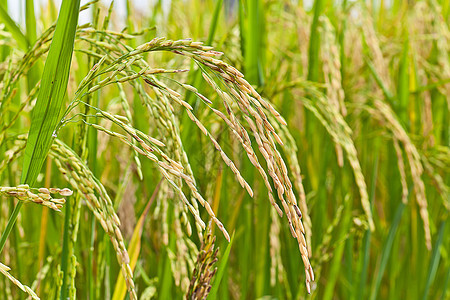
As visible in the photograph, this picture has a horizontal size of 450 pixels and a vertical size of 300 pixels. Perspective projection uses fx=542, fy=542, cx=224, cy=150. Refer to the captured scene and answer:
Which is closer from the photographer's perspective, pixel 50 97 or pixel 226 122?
pixel 226 122

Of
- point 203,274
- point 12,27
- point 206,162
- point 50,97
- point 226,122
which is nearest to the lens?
point 226,122

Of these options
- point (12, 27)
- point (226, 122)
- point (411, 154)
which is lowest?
point (411, 154)

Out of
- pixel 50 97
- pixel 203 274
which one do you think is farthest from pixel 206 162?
pixel 50 97

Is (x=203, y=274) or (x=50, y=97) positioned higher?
(x=50, y=97)

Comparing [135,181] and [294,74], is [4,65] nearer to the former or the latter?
[135,181]

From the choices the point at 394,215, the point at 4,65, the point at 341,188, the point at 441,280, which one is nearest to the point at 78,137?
the point at 4,65

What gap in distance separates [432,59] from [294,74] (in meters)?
0.47

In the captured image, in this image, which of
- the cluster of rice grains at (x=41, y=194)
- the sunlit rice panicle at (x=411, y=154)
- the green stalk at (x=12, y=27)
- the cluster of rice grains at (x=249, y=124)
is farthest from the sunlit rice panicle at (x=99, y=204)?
the sunlit rice panicle at (x=411, y=154)

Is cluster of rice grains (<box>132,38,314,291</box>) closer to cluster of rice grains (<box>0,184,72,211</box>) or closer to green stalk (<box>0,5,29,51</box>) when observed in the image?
cluster of rice grains (<box>0,184,72,211</box>)

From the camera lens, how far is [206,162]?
1133 millimetres

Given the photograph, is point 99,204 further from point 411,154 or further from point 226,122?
point 411,154

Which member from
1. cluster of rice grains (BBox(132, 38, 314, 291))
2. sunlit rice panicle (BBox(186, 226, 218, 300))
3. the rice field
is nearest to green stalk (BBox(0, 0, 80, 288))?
the rice field

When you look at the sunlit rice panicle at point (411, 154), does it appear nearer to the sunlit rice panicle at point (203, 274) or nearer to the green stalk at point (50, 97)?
the sunlit rice panicle at point (203, 274)

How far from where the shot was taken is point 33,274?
1195mm
